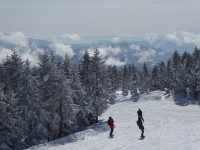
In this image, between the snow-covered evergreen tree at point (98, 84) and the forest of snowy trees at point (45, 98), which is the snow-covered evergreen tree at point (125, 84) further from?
the snow-covered evergreen tree at point (98, 84)

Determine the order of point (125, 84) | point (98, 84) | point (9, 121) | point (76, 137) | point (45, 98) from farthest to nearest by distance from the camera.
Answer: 1. point (125, 84)
2. point (98, 84)
3. point (45, 98)
4. point (9, 121)
5. point (76, 137)

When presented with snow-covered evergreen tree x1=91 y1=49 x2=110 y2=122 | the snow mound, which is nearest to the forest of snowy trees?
snow-covered evergreen tree x1=91 y1=49 x2=110 y2=122

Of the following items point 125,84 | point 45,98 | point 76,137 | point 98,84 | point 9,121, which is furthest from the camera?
point 125,84

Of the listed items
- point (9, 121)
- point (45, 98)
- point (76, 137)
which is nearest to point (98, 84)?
point (45, 98)

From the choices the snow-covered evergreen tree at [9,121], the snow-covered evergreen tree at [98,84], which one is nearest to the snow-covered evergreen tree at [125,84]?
the snow-covered evergreen tree at [98,84]

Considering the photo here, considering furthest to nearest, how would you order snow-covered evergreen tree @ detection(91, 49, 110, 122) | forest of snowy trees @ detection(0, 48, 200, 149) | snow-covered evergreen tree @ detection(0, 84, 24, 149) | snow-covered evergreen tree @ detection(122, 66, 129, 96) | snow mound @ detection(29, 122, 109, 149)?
snow-covered evergreen tree @ detection(122, 66, 129, 96) → snow-covered evergreen tree @ detection(91, 49, 110, 122) → forest of snowy trees @ detection(0, 48, 200, 149) → snow-covered evergreen tree @ detection(0, 84, 24, 149) → snow mound @ detection(29, 122, 109, 149)

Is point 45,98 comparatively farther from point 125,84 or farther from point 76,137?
point 125,84

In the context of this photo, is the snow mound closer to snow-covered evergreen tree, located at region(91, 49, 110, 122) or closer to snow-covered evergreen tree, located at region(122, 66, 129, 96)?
snow-covered evergreen tree, located at region(91, 49, 110, 122)

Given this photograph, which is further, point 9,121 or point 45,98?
point 45,98

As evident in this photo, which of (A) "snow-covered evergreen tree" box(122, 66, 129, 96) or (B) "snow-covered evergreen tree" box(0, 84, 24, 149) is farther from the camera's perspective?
(A) "snow-covered evergreen tree" box(122, 66, 129, 96)

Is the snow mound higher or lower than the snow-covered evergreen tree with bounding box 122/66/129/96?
lower

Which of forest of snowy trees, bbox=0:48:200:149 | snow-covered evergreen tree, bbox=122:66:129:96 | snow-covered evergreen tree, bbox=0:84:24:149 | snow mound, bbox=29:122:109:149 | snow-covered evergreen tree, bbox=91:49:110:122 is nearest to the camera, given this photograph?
snow mound, bbox=29:122:109:149

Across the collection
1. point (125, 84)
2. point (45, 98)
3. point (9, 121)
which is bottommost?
point (9, 121)

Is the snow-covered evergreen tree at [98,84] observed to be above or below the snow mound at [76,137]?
above
